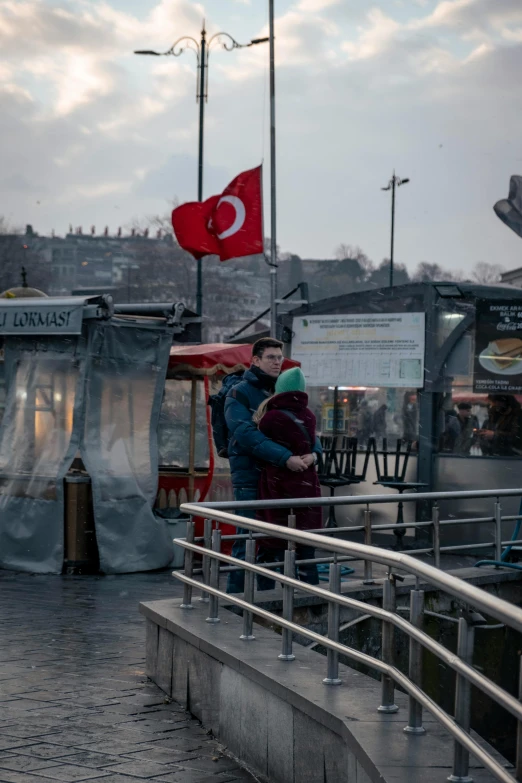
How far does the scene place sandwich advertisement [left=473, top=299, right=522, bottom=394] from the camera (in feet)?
43.6

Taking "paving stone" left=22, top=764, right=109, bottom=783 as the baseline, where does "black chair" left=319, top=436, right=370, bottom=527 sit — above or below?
above

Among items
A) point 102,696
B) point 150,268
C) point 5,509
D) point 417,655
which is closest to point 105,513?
point 5,509

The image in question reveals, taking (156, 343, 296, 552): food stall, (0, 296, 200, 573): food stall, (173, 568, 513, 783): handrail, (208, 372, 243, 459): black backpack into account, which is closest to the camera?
(173, 568, 513, 783): handrail

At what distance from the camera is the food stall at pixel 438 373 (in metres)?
13.3

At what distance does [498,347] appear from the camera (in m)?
13.4

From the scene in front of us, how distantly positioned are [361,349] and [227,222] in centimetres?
325

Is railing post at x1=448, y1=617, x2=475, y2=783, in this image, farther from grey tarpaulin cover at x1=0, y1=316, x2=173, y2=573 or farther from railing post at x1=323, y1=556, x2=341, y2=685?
grey tarpaulin cover at x1=0, y1=316, x2=173, y2=573

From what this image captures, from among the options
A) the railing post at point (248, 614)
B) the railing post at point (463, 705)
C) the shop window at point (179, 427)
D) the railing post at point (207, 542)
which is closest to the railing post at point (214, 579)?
the railing post at point (207, 542)

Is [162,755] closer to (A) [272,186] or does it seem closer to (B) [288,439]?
(B) [288,439]

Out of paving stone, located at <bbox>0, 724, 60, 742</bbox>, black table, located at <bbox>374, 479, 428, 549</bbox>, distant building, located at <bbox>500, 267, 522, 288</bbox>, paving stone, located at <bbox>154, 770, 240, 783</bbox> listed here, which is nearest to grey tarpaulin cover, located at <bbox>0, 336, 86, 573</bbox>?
black table, located at <bbox>374, 479, 428, 549</bbox>

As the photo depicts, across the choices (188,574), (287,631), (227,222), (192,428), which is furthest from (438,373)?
(287,631)

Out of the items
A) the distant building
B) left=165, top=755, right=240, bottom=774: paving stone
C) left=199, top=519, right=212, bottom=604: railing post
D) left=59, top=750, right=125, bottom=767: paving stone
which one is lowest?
left=165, top=755, right=240, bottom=774: paving stone

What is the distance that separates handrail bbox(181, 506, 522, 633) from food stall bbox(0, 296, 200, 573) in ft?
17.4

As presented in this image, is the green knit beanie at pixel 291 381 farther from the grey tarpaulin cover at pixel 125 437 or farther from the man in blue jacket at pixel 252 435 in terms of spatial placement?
the grey tarpaulin cover at pixel 125 437
